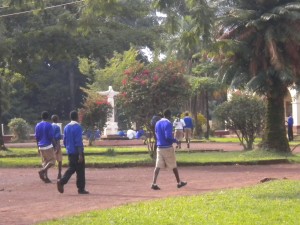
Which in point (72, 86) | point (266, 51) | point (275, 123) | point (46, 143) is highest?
point (72, 86)

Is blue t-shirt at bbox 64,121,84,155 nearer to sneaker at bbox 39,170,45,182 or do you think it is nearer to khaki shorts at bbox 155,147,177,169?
khaki shorts at bbox 155,147,177,169

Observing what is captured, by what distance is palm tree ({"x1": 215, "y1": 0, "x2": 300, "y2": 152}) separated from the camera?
23.1 metres

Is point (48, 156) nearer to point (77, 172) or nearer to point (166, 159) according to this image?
point (77, 172)

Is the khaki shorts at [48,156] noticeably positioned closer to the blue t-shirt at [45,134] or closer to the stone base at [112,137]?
the blue t-shirt at [45,134]

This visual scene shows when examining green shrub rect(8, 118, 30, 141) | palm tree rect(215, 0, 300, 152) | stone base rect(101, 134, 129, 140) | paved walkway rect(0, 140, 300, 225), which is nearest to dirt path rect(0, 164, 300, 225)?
paved walkway rect(0, 140, 300, 225)

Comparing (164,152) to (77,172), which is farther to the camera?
(164,152)

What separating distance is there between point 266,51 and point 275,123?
2840 millimetres

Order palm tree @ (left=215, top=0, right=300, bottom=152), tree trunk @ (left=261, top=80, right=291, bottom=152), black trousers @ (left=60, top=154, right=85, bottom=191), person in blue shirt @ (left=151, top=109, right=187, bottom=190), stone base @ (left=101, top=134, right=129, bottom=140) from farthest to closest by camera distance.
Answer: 1. stone base @ (left=101, top=134, right=129, bottom=140)
2. tree trunk @ (left=261, top=80, right=291, bottom=152)
3. palm tree @ (left=215, top=0, right=300, bottom=152)
4. person in blue shirt @ (left=151, top=109, right=187, bottom=190)
5. black trousers @ (left=60, top=154, right=85, bottom=191)

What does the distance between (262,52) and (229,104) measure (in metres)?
3.66

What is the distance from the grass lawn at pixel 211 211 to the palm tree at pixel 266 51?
1125 cm

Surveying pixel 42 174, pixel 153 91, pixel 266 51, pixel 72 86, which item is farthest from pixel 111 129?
pixel 42 174

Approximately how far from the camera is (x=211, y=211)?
10367 millimetres

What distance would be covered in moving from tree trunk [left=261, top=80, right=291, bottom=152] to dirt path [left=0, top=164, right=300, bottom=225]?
3.19m

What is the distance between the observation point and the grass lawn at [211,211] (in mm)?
Answer: 9539
